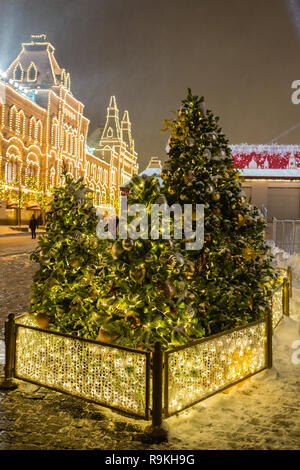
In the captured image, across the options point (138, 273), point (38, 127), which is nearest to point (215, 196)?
point (138, 273)

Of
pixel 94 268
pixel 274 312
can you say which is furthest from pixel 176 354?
pixel 274 312

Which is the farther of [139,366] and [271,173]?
[271,173]

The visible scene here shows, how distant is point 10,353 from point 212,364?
223cm

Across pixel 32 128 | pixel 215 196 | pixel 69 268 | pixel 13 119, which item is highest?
pixel 32 128

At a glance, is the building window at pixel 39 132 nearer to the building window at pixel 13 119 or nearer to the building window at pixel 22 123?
the building window at pixel 22 123

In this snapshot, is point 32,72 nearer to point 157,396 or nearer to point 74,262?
point 74,262

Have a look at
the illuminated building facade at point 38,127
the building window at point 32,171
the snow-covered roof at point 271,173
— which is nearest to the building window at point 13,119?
the illuminated building facade at point 38,127

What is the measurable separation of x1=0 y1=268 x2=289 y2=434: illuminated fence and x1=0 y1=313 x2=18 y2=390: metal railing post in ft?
0.03

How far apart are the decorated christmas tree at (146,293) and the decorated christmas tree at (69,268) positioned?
0.57m

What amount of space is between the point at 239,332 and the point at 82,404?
1.81m

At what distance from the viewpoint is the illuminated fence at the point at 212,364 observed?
12.0 ft

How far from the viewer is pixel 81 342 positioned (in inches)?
157

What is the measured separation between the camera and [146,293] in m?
3.83
